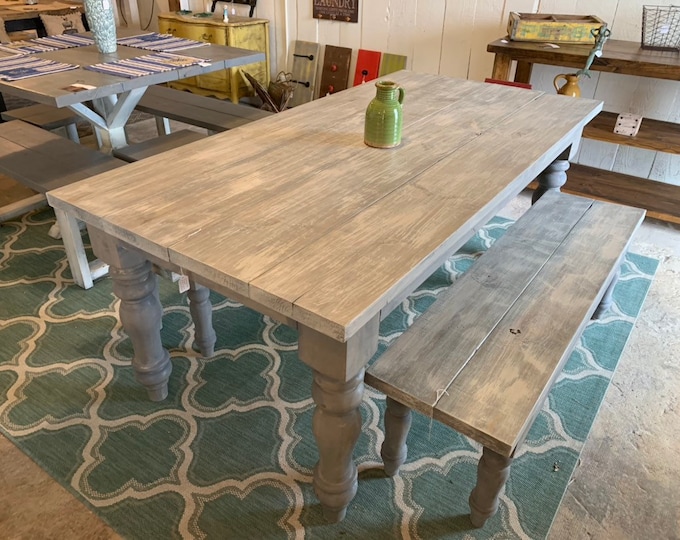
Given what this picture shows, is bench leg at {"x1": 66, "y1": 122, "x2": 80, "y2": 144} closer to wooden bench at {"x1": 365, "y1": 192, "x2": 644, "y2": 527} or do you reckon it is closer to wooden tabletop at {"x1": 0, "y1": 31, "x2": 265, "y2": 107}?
wooden tabletop at {"x1": 0, "y1": 31, "x2": 265, "y2": 107}

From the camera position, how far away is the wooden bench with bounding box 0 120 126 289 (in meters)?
2.23

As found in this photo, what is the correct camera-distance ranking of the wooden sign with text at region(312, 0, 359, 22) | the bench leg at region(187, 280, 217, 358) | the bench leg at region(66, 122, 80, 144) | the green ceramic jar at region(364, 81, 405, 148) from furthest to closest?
the wooden sign with text at region(312, 0, 359, 22) → the bench leg at region(66, 122, 80, 144) → the bench leg at region(187, 280, 217, 358) → the green ceramic jar at region(364, 81, 405, 148)

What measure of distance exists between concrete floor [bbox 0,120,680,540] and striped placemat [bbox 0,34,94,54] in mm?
1980

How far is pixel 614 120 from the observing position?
9.78ft

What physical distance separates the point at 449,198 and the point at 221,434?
98 cm

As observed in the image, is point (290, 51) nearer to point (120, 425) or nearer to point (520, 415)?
point (120, 425)

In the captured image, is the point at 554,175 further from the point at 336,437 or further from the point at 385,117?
the point at 336,437

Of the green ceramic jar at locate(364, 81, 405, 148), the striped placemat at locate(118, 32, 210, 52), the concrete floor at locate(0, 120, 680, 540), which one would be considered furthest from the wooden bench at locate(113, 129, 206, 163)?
the concrete floor at locate(0, 120, 680, 540)

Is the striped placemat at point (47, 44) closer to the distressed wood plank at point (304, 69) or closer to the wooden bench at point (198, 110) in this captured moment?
the wooden bench at point (198, 110)

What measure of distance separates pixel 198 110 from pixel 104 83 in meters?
0.83

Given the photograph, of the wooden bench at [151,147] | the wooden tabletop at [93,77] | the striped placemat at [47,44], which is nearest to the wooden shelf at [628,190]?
the wooden tabletop at [93,77]

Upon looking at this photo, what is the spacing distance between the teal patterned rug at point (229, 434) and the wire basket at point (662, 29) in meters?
1.33

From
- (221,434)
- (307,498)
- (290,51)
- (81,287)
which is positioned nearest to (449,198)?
(307,498)

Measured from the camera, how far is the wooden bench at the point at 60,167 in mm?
2229
